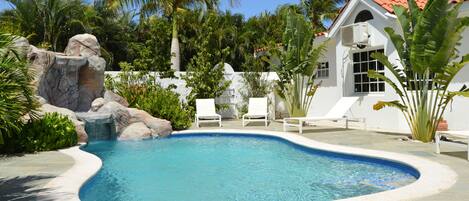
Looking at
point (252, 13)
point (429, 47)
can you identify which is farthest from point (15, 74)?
point (252, 13)

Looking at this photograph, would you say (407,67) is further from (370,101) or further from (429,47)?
(370,101)

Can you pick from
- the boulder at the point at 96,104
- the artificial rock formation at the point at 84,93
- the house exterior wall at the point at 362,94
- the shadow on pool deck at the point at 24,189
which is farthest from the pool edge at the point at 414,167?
the boulder at the point at 96,104

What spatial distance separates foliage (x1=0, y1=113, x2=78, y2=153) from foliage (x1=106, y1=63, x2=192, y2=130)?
5.41 m

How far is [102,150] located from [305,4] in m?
27.6

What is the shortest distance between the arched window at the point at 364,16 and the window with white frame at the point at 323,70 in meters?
3.72

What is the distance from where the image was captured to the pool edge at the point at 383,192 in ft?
20.7

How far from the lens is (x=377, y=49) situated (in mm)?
16859

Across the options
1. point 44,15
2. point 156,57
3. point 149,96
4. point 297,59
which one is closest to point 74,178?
point 149,96

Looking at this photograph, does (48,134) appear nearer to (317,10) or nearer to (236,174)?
(236,174)

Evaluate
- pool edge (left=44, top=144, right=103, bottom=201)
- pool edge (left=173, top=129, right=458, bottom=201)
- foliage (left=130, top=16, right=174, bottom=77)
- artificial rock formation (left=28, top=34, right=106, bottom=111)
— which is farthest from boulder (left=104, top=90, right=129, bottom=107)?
pool edge (left=173, top=129, right=458, bottom=201)

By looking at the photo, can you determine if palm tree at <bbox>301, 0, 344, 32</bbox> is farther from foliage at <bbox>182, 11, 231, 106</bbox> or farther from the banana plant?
the banana plant

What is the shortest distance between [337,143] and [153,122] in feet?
24.1

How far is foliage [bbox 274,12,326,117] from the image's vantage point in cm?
1825

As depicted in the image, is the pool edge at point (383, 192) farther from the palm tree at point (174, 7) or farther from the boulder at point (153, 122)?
the palm tree at point (174, 7)
